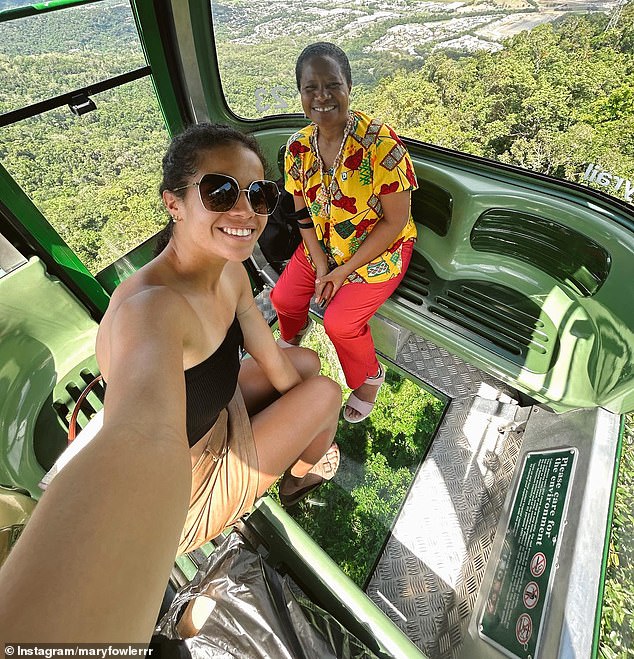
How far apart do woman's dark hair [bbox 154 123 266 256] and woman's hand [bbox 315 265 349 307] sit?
2.61 ft

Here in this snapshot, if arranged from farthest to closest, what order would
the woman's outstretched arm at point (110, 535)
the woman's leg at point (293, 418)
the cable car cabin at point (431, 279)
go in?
the cable car cabin at point (431, 279) < the woman's leg at point (293, 418) < the woman's outstretched arm at point (110, 535)

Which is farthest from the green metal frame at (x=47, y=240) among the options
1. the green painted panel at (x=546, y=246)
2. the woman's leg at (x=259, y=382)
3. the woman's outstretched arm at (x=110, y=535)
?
A: the green painted panel at (x=546, y=246)

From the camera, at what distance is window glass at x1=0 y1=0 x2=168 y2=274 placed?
5.49 feet

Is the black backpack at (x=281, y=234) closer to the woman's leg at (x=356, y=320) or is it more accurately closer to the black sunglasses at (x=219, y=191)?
the woman's leg at (x=356, y=320)

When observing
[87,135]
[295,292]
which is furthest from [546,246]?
[87,135]

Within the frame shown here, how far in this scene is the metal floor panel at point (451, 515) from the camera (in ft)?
5.40

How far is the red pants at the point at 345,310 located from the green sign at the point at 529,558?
2.91 ft

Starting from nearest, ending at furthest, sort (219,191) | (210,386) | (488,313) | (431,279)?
(219,191), (210,386), (488,313), (431,279)

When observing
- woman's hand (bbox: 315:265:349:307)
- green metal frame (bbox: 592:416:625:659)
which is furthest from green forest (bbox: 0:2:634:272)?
green metal frame (bbox: 592:416:625:659)

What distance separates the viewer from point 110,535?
45 cm

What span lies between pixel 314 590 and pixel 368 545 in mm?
551

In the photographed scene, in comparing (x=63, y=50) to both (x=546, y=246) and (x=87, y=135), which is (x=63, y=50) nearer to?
(x=87, y=135)

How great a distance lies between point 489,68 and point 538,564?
203 centimetres

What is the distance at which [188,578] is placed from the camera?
5.14 ft
